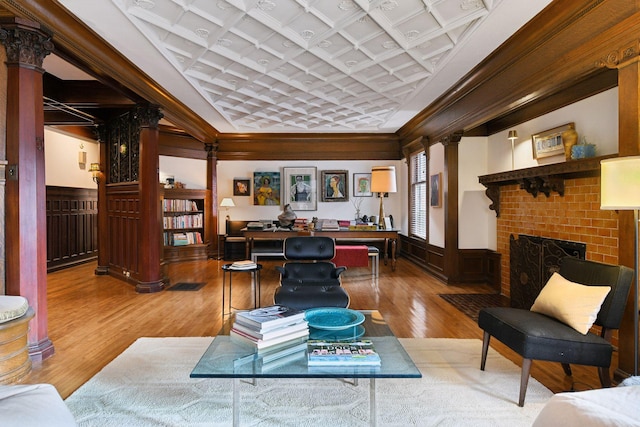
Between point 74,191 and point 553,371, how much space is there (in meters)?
8.76

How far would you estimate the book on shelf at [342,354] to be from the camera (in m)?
2.02

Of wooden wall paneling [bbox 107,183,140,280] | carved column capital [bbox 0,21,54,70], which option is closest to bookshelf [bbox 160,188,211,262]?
wooden wall paneling [bbox 107,183,140,280]

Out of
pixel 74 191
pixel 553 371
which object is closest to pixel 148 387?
pixel 553 371

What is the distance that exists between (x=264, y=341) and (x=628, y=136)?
9.31 ft

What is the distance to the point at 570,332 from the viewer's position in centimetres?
240

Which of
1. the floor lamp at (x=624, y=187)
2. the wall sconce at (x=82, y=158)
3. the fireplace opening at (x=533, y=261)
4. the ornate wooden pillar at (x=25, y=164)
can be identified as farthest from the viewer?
the wall sconce at (x=82, y=158)

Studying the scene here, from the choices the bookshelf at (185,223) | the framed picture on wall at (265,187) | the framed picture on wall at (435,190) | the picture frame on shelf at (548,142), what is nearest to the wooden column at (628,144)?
the picture frame on shelf at (548,142)

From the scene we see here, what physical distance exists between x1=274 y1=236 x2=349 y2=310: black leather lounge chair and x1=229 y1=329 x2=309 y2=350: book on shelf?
38.8 inches

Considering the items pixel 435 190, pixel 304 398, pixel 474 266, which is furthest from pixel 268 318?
pixel 435 190

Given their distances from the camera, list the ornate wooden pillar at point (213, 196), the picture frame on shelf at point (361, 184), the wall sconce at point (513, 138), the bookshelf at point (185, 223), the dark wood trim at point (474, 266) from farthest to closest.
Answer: the picture frame on shelf at point (361, 184) → the ornate wooden pillar at point (213, 196) → the bookshelf at point (185, 223) → the dark wood trim at point (474, 266) → the wall sconce at point (513, 138)

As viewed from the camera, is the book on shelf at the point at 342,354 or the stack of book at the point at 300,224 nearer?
the book on shelf at the point at 342,354

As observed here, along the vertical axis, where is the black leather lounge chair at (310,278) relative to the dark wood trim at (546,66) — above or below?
below

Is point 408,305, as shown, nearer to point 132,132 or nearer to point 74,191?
point 132,132

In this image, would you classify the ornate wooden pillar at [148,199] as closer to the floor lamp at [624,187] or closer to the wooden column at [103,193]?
the wooden column at [103,193]
